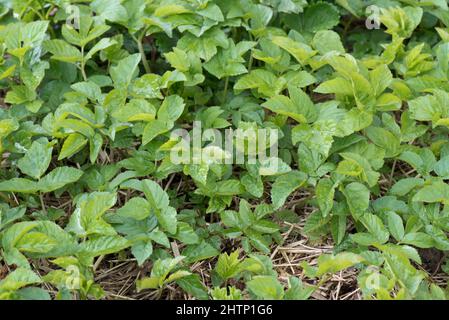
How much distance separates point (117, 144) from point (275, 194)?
0.58m

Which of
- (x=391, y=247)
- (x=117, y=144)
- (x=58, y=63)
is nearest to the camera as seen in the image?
(x=391, y=247)

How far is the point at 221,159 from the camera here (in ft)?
6.81

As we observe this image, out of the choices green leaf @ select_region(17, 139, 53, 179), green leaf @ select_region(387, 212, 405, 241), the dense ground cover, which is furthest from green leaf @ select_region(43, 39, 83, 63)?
green leaf @ select_region(387, 212, 405, 241)

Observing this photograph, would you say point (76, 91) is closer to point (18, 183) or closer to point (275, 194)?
point (18, 183)

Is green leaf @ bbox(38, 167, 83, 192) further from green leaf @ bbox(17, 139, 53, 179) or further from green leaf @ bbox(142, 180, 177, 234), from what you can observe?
green leaf @ bbox(142, 180, 177, 234)

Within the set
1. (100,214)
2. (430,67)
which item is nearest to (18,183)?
(100,214)

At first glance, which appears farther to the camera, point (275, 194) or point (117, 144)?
point (117, 144)

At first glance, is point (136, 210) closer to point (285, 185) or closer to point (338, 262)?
point (285, 185)

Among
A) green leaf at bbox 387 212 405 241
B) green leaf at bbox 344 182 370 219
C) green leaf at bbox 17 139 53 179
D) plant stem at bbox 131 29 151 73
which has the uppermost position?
plant stem at bbox 131 29 151 73

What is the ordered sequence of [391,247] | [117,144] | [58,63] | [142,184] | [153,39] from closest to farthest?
1. [391,247]
2. [142,184]
3. [117,144]
4. [58,63]
5. [153,39]

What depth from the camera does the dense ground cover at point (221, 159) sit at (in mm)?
1914

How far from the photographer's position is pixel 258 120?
2344 mm

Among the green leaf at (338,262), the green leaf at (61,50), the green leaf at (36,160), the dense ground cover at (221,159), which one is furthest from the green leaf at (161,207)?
the green leaf at (61,50)

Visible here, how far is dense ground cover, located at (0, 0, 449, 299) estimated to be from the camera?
75.4 inches
